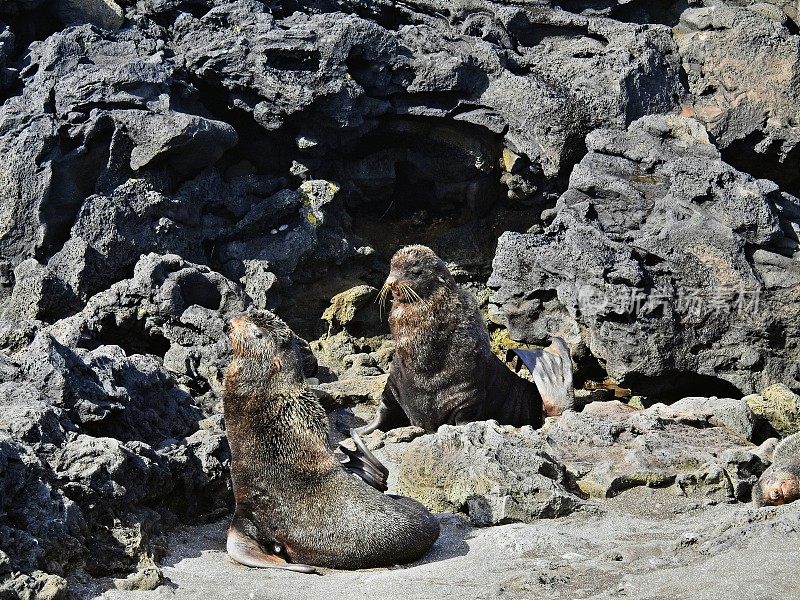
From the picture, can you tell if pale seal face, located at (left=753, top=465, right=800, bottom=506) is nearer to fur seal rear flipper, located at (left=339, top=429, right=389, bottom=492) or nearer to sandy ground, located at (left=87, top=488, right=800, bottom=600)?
sandy ground, located at (left=87, top=488, right=800, bottom=600)

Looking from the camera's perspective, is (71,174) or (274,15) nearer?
(71,174)

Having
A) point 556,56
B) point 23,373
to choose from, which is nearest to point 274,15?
point 556,56

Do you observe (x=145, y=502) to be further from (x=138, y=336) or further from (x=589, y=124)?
(x=589, y=124)

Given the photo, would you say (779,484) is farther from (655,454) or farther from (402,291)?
(402,291)

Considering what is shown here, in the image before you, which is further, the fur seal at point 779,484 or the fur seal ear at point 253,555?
the fur seal at point 779,484

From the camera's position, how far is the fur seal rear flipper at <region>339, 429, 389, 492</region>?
6.66 m

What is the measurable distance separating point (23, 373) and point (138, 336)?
2.94m

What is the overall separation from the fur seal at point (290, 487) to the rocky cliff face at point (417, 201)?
908 millimetres

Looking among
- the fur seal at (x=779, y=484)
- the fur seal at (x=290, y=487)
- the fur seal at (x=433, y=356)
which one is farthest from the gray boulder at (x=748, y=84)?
the fur seal at (x=290, y=487)

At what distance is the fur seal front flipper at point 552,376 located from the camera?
32.1 feet

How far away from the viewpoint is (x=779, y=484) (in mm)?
6676

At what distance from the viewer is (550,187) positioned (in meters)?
12.5

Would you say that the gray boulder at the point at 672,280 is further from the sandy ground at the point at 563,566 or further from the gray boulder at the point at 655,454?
the sandy ground at the point at 563,566

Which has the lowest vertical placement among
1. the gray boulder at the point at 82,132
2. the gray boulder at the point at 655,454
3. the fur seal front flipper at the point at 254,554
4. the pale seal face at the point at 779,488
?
the fur seal front flipper at the point at 254,554
